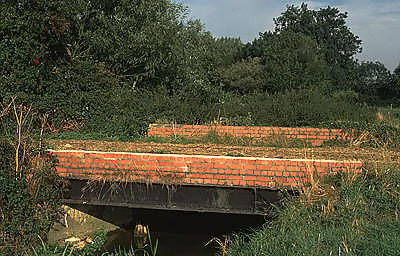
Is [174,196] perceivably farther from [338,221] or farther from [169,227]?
[169,227]

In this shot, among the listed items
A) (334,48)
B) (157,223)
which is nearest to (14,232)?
(157,223)

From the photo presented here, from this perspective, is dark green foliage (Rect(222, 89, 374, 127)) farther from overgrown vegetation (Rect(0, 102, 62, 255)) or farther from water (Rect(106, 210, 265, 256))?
overgrown vegetation (Rect(0, 102, 62, 255))

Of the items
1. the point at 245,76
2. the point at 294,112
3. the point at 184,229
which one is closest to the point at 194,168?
the point at 184,229


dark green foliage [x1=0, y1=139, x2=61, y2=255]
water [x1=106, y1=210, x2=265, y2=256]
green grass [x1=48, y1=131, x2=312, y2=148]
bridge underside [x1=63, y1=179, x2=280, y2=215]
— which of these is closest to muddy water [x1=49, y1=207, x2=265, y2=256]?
water [x1=106, y1=210, x2=265, y2=256]

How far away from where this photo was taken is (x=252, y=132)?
11.8 meters

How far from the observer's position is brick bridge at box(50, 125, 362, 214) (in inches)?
305

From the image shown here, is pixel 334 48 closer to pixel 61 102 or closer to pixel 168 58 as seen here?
pixel 168 58

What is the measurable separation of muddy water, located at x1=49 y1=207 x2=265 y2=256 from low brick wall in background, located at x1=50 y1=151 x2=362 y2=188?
56.5 inches

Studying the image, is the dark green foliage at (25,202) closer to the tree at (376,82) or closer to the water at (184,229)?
the water at (184,229)

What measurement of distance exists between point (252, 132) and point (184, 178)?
418 cm

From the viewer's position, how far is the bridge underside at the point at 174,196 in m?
7.89

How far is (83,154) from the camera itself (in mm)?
8516

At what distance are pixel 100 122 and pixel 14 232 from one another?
6.56 m

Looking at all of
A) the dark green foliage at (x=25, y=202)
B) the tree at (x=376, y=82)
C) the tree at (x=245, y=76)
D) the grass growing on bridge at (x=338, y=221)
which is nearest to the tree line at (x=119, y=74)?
the dark green foliage at (x=25, y=202)
